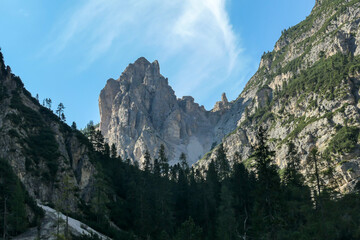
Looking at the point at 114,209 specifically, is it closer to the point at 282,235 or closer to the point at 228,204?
the point at 228,204

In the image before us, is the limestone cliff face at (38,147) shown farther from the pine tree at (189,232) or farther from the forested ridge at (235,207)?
the pine tree at (189,232)

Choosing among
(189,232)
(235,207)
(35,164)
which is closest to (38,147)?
(35,164)

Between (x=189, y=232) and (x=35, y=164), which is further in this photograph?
(x=35, y=164)

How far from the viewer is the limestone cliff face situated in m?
89.2

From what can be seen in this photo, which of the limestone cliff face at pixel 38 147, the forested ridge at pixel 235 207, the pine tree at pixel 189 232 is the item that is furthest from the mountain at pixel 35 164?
the pine tree at pixel 189 232

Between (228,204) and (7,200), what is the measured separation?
1632 inches

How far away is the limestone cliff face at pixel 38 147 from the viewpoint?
293ft

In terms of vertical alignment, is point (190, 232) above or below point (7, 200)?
below

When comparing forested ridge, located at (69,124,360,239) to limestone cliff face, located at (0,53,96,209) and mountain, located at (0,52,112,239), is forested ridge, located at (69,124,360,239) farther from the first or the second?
limestone cliff face, located at (0,53,96,209)

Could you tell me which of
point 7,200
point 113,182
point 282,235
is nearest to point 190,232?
point 282,235

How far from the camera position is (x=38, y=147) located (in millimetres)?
100375

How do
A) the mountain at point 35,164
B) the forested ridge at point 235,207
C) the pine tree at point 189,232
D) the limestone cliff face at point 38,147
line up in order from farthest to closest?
the limestone cliff face at point 38,147 < the mountain at point 35,164 < the pine tree at point 189,232 < the forested ridge at point 235,207

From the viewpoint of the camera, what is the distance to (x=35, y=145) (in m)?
100

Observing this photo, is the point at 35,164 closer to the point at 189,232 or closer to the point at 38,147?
the point at 38,147
